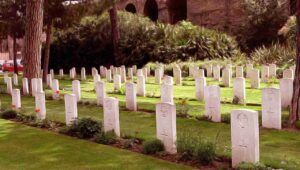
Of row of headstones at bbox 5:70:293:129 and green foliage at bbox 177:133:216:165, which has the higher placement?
row of headstones at bbox 5:70:293:129

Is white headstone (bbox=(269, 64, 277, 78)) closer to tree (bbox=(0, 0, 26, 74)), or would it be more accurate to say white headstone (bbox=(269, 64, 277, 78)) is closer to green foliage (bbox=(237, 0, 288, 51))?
green foliage (bbox=(237, 0, 288, 51))

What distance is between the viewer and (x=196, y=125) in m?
9.77

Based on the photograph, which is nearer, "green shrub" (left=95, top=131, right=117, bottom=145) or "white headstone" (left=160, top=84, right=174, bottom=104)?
"green shrub" (left=95, top=131, right=117, bottom=145)

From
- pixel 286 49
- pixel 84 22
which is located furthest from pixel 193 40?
pixel 84 22

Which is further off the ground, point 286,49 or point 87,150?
point 286,49

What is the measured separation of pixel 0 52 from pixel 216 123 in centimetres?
5656

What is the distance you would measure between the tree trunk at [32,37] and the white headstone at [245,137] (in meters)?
11.4

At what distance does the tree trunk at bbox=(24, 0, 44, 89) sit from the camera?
1639 cm

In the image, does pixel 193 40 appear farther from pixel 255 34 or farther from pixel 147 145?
pixel 147 145

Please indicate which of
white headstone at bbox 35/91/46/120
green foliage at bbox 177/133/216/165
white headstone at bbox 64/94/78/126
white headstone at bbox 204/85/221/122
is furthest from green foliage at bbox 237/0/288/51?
green foliage at bbox 177/133/216/165

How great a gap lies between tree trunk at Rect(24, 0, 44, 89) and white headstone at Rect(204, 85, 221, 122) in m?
8.36

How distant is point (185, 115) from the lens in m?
10.8

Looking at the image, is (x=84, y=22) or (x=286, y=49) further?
(x=84, y=22)

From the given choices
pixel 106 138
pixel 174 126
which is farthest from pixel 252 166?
pixel 106 138
